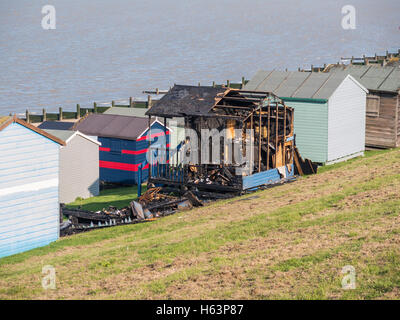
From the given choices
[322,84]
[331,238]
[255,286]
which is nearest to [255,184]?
[322,84]

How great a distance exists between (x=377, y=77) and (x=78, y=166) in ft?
60.1

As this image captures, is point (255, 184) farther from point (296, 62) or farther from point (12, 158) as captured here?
point (296, 62)

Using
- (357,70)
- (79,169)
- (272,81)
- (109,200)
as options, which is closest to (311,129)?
(272,81)

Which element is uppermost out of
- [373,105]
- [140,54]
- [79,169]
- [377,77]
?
[140,54]

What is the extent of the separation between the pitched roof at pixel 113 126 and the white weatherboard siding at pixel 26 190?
14265 millimetres

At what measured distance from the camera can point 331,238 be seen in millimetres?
18359

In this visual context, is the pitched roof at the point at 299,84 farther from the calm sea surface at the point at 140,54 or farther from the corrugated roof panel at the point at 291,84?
the calm sea surface at the point at 140,54

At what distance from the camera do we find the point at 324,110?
36219 mm

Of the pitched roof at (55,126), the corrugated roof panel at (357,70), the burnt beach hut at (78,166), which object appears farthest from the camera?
the pitched roof at (55,126)

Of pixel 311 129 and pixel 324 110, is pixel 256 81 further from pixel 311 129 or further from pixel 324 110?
pixel 324 110

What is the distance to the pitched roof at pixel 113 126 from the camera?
128ft

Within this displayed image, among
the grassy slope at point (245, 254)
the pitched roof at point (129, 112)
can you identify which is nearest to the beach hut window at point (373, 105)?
the pitched roof at point (129, 112)

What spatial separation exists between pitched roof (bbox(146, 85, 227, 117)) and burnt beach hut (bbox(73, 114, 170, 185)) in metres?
6.85

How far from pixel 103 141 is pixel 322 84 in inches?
508
